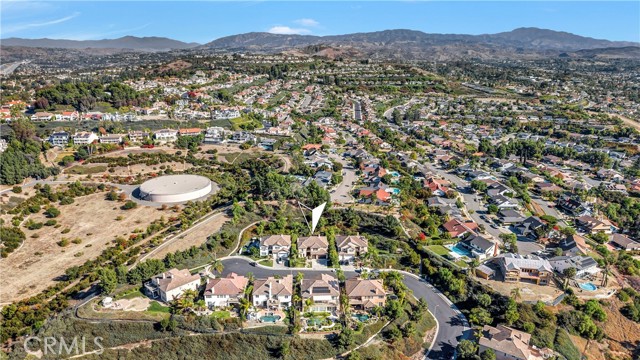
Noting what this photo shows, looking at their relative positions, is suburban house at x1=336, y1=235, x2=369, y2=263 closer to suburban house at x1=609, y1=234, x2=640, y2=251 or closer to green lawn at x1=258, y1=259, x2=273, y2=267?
green lawn at x1=258, y1=259, x2=273, y2=267

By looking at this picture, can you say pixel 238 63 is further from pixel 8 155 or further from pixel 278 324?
pixel 278 324

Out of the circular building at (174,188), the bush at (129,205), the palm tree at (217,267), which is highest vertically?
the circular building at (174,188)

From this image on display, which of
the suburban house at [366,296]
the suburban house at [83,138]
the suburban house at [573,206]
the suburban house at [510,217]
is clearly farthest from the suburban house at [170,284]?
the suburban house at [83,138]

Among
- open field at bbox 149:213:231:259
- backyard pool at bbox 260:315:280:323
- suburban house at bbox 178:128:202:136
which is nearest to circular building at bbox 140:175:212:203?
open field at bbox 149:213:231:259

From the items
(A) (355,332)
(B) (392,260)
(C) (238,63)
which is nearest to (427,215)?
(B) (392,260)

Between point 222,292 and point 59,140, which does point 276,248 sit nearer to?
point 222,292

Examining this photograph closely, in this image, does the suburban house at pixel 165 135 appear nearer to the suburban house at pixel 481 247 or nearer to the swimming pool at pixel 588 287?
the suburban house at pixel 481 247
